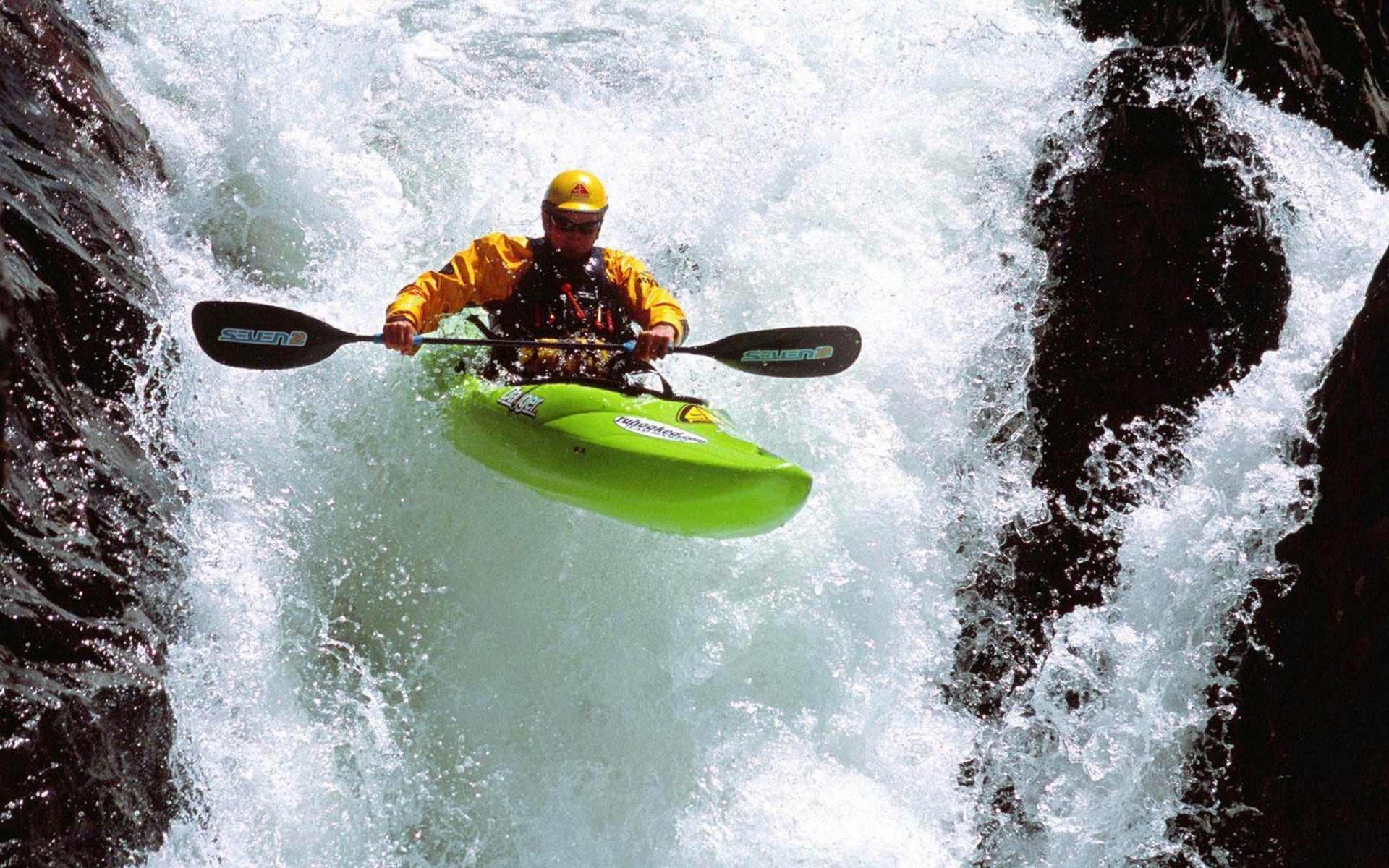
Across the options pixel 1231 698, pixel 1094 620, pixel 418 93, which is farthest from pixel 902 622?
pixel 418 93

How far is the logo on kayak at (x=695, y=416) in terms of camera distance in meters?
4.04

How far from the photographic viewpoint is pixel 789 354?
4438 mm

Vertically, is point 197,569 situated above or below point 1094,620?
above

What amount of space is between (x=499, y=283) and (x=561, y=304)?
326mm

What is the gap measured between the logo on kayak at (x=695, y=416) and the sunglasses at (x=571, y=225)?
952 millimetres

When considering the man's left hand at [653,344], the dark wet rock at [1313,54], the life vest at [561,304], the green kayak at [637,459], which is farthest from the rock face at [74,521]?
the dark wet rock at [1313,54]

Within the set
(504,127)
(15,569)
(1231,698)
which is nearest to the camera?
(15,569)

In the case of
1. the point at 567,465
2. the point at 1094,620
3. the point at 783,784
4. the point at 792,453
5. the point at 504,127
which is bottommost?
the point at 783,784

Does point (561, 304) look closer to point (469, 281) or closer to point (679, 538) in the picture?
point (469, 281)

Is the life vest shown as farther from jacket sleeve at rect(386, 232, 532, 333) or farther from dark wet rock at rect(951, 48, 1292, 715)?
dark wet rock at rect(951, 48, 1292, 715)

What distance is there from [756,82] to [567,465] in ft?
13.1

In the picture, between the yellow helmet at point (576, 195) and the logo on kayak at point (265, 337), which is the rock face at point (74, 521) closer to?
the logo on kayak at point (265, 337)

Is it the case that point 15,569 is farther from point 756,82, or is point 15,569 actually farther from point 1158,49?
point 1158,49

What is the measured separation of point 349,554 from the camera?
4512 millimetres
